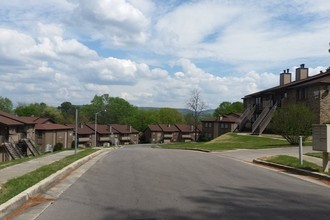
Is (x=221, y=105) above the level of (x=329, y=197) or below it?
above

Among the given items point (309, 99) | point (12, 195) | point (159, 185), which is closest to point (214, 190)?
point (159, 185)

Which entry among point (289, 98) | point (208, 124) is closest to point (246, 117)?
point (289, 98)

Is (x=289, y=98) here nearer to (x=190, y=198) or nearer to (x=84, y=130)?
(x=190, y=198)

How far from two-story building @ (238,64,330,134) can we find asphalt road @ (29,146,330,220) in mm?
27619

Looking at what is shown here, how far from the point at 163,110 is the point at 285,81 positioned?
111184mm

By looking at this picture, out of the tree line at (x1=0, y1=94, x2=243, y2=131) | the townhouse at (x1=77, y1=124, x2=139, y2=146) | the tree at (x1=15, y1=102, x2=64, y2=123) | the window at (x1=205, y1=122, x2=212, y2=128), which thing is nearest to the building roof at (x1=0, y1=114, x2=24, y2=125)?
the townhouse at (x1=77, y1=124, x2=139, y2=146)

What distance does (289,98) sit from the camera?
4994 cm

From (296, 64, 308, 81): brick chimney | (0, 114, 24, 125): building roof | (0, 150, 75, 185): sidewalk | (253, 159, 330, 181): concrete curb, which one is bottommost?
(0, 150, 75, 185): sidewalk

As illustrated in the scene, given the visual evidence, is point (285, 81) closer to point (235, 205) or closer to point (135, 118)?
point (235, 205)

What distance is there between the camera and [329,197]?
9.67 meters

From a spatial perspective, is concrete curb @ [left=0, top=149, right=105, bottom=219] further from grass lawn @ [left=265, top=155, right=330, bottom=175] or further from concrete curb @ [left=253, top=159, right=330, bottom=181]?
grass lawn @ [left=265, top=155, right=330, bottom=175]

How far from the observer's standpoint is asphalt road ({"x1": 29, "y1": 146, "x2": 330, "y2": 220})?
7.70 metres

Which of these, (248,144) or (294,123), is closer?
(294,123)

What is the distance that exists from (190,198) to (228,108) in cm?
13896
